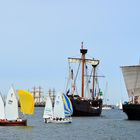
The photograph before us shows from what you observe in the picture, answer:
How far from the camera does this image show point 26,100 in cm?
8500

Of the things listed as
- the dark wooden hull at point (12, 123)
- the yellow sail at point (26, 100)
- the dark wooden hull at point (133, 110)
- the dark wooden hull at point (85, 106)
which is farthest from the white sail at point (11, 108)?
the dark wooden hull at point (85, 106)

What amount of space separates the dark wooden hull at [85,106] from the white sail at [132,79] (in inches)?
519

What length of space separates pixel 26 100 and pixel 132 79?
1417 inches

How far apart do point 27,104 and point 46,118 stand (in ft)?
45.2

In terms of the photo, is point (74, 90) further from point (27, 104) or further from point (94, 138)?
point (94, 138)

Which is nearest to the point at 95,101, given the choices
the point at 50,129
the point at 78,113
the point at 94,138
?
the point at 78,113

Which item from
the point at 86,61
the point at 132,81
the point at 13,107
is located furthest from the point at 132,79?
the point at 13,107

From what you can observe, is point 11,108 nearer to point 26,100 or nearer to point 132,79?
point 26,100

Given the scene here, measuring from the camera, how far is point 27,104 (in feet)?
280

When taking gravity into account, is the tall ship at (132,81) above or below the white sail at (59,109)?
above

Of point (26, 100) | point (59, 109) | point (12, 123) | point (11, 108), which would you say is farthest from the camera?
point (59, 109)

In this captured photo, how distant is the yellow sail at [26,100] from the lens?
84.8 meters

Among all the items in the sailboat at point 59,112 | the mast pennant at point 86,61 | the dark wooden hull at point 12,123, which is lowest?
the dark wooden hull at point 12,123

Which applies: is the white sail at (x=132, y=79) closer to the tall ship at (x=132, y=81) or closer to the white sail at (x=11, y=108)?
the tall ship at (x=132, y=81)
